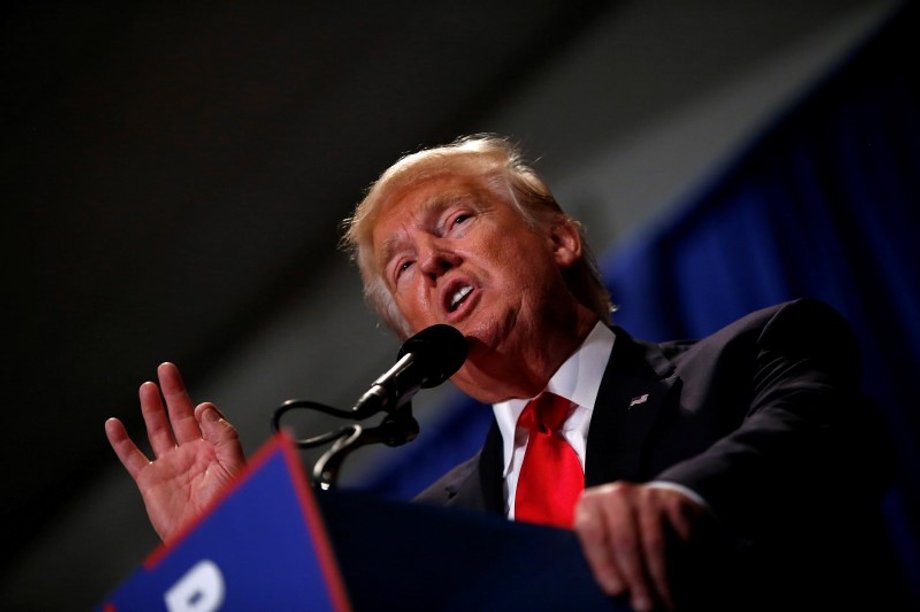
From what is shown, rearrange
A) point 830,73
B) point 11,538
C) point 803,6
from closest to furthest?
point 830,73, point 803,6, point 11,538

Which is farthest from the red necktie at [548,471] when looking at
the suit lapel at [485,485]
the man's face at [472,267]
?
the man's face at [472,267]

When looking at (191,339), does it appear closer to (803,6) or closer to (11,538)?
(11,538)

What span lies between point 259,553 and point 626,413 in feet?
2.76

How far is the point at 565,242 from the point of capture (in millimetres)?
2084

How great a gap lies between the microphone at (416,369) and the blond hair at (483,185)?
0.54m

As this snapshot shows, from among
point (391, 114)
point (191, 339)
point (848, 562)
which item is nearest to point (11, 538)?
point (191, 339)

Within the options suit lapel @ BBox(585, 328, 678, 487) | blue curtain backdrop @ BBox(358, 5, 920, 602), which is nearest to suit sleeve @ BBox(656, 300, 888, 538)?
suit lapel @ BBox(585, 328, 678, 487)

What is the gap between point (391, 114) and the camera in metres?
3.57

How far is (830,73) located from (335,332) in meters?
2.28

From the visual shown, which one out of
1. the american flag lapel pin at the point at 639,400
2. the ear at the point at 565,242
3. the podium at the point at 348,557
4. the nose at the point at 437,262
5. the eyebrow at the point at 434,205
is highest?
the eyebrow at the point at 434,205

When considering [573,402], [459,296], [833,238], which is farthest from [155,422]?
[833,238]

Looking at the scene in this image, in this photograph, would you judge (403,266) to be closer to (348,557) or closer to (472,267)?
(472,267)

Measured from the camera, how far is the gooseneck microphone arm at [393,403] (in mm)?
1150

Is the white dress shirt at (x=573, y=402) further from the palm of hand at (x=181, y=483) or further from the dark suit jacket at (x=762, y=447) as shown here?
the palm of hand at (x=181, y=483)
